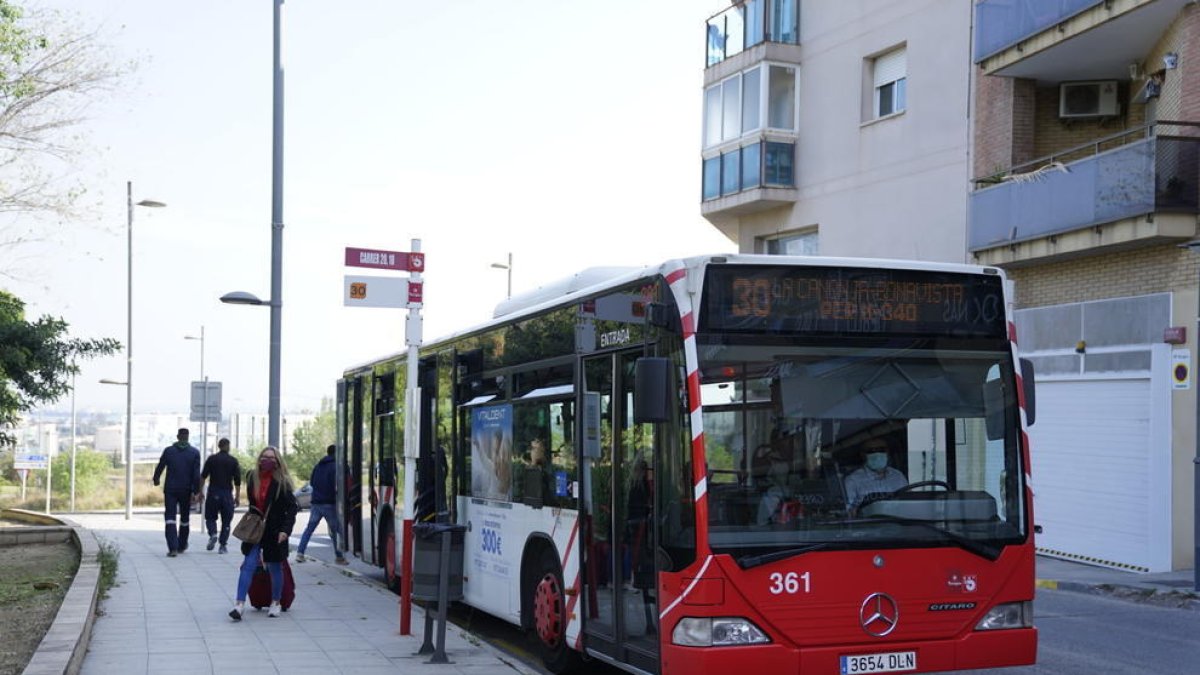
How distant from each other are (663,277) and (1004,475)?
7.73ft

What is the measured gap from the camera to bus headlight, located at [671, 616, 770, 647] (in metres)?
7.41

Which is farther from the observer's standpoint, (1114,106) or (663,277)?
(1114,106)

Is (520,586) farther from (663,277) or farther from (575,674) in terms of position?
(663,277)

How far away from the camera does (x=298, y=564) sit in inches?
741

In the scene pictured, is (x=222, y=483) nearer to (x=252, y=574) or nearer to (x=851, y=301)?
(x=252, y=574)

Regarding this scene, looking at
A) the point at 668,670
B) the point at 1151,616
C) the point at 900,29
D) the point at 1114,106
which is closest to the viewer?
the point at 668,670

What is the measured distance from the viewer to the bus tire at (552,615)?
31.9 feet

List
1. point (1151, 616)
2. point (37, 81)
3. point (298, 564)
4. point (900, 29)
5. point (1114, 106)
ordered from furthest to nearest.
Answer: point (900, 29)
point (1114, 106)
point (37, 81)
point (298, 564)
point (1151, 616)

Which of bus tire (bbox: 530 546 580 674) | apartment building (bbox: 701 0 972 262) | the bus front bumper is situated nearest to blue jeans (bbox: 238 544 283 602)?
bus tire (bbox: 530 546 580 674)

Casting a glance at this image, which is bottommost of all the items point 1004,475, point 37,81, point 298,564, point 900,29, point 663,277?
point 298,564

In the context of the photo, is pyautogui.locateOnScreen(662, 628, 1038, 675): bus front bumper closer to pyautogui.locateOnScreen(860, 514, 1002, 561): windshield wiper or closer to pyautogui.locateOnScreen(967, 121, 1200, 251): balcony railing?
pyautogui.locateOnScreen(860, 514, 1002, 561): windshield wiper

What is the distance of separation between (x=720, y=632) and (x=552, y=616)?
270cm

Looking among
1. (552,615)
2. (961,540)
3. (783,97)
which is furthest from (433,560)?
(783,97)

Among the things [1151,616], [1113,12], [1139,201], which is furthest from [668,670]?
[1113,12]
